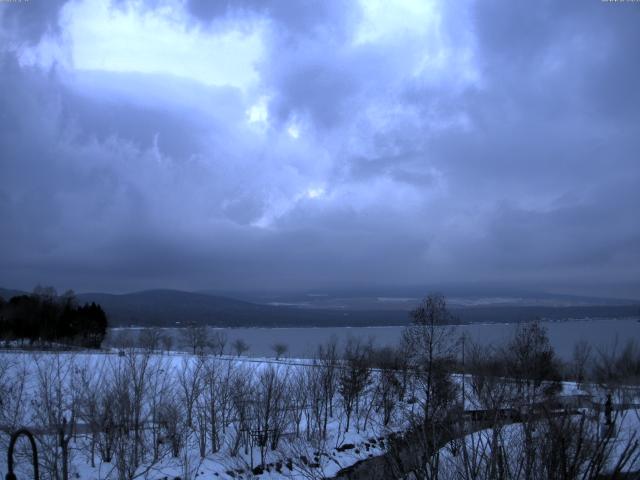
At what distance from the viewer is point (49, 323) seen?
8969 cm

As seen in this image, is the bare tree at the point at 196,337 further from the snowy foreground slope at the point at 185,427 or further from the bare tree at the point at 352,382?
the snowy foreground slope at the point at 185,427

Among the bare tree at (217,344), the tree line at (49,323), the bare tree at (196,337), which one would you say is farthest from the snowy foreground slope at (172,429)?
the bare tree at (196,337)

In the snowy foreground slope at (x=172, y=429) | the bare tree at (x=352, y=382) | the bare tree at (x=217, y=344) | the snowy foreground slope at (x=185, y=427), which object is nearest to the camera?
the snowy foreground slope at (x=185, y=427)

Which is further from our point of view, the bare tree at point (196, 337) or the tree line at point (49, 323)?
the bare tree at point (196, 337)

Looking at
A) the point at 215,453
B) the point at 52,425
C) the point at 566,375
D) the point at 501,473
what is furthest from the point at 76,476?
the point at 566,375

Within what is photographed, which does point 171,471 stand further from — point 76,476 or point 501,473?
point 501,473

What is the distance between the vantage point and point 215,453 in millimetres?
30484

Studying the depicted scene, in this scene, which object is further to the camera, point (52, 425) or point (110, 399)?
point (110, 399)

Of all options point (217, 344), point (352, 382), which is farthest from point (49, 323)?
point (352, 382)

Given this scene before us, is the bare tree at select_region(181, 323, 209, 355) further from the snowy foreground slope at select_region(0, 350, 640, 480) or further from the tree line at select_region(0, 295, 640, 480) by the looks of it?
the snowy foreground slope at select_region(0, 350, 640, 480)

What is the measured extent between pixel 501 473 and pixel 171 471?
955 inches

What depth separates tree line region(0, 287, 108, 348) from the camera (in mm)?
86562

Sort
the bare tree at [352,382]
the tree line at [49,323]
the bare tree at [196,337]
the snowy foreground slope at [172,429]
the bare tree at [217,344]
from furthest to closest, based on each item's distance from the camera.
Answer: the bare tree at [196,337], the bare tree at [217,344], the tree line at [49,323], the bare tree at [352,382], the snowy foreground slope at [172,429]

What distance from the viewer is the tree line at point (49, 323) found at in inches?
3408
